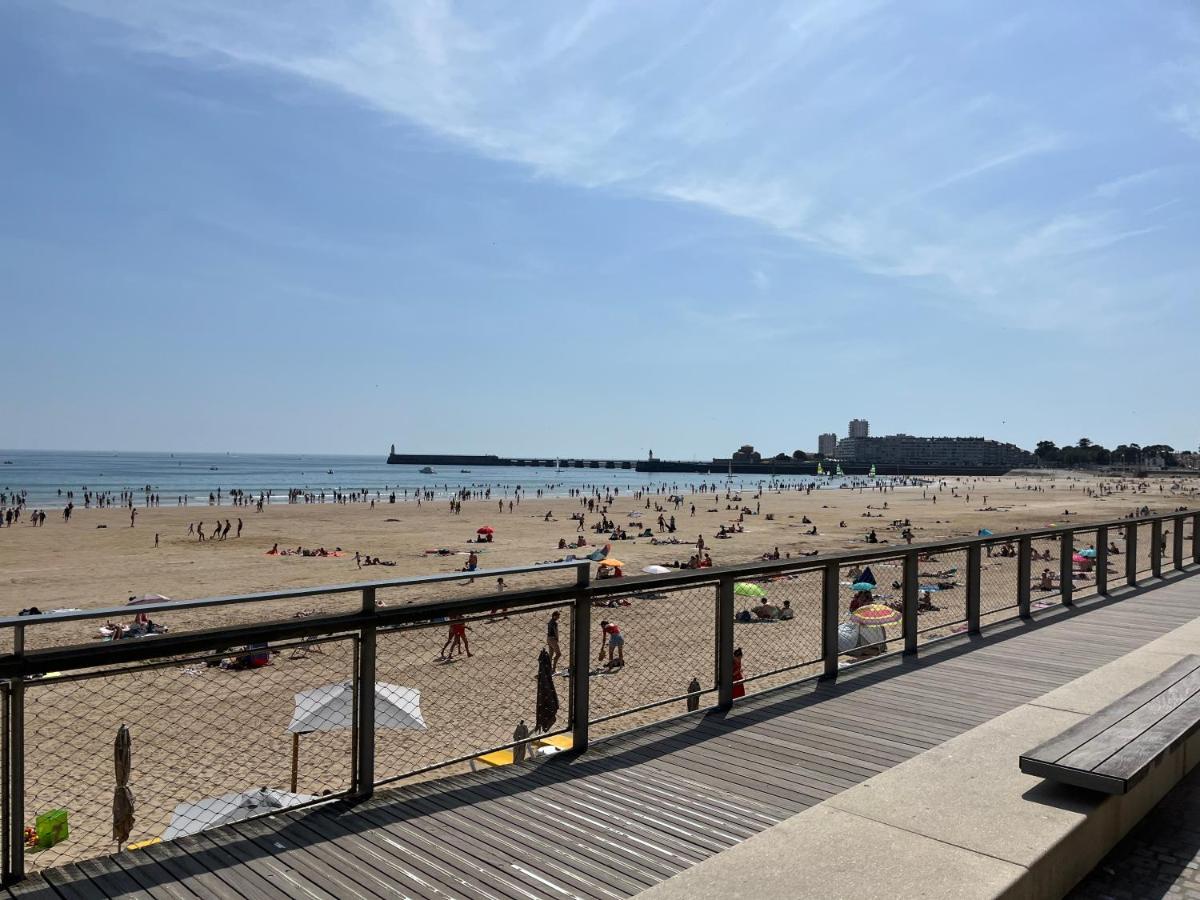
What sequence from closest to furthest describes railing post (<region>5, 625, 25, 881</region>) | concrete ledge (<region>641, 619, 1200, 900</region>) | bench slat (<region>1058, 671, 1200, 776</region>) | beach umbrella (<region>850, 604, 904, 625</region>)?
concrete ledge (<region>641, 619, 1200, 900</region>) → railing post (<region>5, 625, 25, 881</region>) → bench slat (<region>1058, 671, 1200, 776</region>) → beach umbrella (<region>850, 604, 904, 625</region>)

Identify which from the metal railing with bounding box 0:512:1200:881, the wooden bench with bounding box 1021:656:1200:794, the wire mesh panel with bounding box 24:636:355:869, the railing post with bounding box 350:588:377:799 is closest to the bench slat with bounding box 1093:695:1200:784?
the wooden bench with bounding box 1021:656:1200:794

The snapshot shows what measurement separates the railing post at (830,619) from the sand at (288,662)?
111cm

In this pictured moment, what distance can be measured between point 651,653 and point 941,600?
666 cm

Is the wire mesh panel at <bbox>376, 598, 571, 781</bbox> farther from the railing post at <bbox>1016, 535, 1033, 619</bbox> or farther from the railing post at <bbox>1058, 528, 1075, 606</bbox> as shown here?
the railing post at <bbox>1058, 528, 1075, 606</bbox>

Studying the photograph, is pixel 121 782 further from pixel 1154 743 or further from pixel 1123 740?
pixel 1154 743

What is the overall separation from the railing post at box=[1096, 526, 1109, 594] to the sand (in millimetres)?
1053

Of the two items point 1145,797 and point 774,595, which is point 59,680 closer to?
point 1145,797

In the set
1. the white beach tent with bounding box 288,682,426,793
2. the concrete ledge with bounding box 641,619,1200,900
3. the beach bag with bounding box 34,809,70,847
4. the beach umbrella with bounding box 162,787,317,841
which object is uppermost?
the concrete ledge with bounding box 641,619,1200,900

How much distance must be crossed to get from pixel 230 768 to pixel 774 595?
1400cm

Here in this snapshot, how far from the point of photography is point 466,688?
41.8 ft

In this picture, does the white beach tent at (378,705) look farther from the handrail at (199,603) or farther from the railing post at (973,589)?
the railing post at (973,589)

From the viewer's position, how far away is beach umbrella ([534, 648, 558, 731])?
6.38m

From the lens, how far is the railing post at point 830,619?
22.5 feet

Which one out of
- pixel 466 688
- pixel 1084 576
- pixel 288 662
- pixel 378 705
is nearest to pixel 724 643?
pixel 378 705
